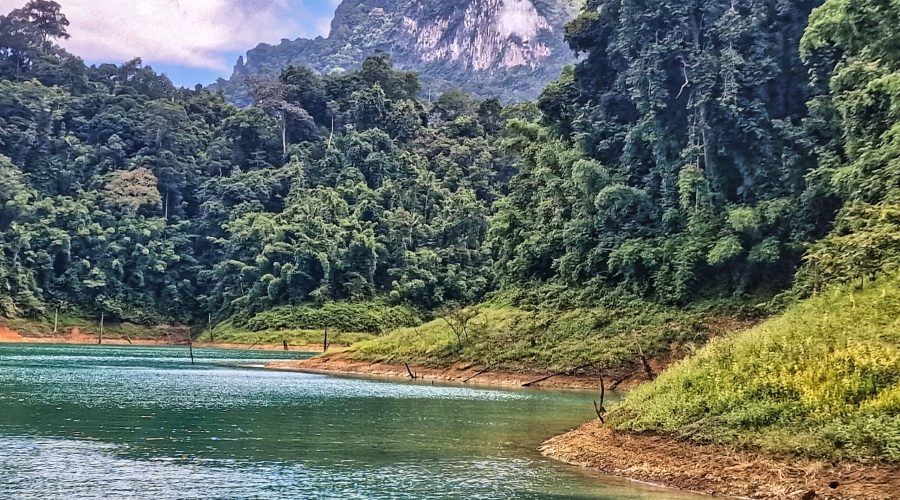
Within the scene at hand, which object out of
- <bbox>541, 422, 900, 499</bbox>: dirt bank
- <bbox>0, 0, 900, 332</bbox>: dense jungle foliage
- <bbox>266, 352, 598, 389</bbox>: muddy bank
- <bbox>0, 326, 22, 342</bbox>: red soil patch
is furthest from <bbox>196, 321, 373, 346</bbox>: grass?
<bbox>541, 422, 900, 499</bbox>: dirt bank

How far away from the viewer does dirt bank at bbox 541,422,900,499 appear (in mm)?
14969

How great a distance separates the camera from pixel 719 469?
1761 cm

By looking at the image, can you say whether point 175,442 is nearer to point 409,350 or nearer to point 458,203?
point 409,350

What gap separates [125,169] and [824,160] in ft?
339

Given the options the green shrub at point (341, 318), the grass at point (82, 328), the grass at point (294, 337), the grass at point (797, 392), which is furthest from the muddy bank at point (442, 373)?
the grass at point (82, 328)

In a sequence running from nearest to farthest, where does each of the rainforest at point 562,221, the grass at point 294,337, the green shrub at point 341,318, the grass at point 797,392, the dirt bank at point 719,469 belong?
1. the dirt bank at point 719,469
2. the grass at point 797,392
3. the rainforest at point 562,221
4. the grass at point 294,337
5. the green shrub at point 341,318

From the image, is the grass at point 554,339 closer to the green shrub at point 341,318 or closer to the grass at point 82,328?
the green shrub at point 341,318

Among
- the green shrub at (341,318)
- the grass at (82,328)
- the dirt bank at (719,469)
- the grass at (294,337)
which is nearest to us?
the dirt bank at (719,469)

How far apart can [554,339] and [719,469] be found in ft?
110

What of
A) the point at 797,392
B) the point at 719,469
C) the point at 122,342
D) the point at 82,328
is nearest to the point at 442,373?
the point at 797,392

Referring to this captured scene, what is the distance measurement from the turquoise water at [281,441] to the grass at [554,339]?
5.92 m

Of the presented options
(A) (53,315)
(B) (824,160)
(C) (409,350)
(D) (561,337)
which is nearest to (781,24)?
(B) (824,160)

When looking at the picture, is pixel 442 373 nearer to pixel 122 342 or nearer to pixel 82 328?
pixel 122 342

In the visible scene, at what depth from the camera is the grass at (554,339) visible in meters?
46.5
